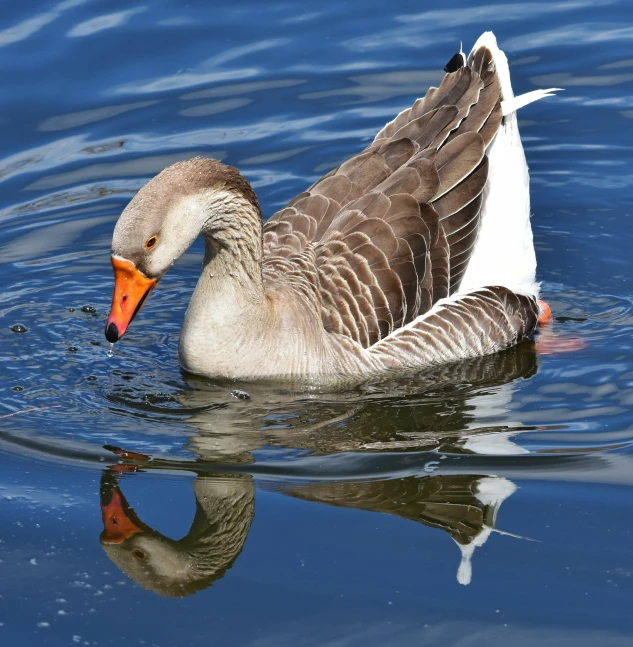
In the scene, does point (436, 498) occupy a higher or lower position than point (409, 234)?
lower

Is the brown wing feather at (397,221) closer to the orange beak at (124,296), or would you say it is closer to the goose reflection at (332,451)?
the goose reflection at (332,451)

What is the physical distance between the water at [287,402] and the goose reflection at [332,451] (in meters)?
0.02

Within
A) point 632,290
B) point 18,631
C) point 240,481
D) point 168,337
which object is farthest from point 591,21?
point 18,631

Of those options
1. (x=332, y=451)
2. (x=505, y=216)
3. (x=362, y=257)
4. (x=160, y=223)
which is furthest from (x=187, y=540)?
(x=505, y=216)

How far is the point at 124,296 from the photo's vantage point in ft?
22.4

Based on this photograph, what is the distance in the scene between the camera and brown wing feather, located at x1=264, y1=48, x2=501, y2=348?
25.6 ft

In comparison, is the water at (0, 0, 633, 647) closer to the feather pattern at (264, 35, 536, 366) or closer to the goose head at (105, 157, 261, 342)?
the feather pattern at (264, 35, 536, 366)

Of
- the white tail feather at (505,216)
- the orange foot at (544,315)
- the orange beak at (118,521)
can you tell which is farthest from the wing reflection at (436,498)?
the orange foot at (544,315)

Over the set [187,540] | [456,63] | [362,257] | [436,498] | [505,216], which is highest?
[456,63]

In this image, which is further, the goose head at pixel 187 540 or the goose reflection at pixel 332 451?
the goose reflection at pixel 332 451

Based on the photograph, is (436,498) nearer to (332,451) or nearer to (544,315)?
(332,451)

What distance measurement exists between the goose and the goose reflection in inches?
11.1

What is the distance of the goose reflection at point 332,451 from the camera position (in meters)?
5.94

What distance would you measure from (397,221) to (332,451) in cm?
187
